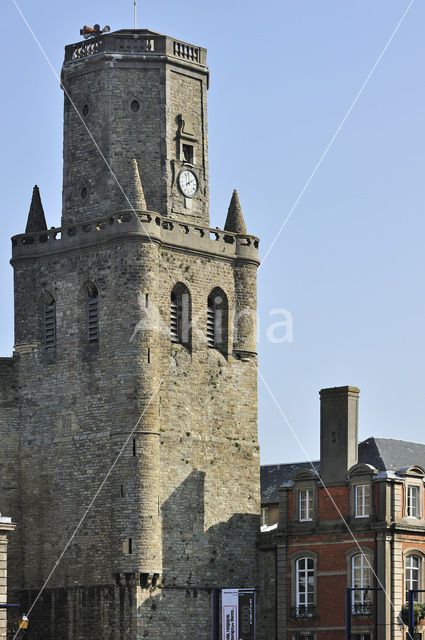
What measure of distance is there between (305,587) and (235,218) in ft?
54.9

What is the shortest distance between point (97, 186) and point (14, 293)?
5.82 meters

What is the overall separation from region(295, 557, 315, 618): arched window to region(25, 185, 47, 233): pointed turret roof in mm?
18313

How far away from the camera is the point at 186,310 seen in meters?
76.8

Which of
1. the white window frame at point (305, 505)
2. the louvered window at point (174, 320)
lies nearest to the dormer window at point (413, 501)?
the white window frame at point (305, 505)

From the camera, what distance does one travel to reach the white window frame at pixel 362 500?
70438mm

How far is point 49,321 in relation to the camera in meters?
77.5

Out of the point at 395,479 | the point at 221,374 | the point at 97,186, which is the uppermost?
the point at 97,186

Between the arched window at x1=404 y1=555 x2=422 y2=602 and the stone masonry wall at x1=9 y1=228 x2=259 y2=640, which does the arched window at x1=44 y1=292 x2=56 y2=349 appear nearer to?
the stone masonry wall at x1=9 y1=228 x2=259 y2=640

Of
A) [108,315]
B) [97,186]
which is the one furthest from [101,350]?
[97,186]

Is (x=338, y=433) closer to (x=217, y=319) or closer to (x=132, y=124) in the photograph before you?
(x=217, y=319)

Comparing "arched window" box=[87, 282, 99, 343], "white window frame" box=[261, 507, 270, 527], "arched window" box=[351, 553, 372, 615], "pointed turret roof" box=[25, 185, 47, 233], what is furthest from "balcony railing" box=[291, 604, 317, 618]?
"pointed turret roof" box=[25, 185, 47, 233]

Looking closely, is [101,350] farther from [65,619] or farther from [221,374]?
[65,619]

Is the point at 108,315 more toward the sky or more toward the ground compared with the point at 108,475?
more toward the sky

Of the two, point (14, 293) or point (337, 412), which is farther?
point (14, 293)
